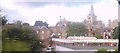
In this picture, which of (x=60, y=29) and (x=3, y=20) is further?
(x=60, y=29)

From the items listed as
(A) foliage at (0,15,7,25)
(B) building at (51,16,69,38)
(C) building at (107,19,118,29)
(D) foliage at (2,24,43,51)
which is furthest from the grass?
(C) building at (107,19,118,29)

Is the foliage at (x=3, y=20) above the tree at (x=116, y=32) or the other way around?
above

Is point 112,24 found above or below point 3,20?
below

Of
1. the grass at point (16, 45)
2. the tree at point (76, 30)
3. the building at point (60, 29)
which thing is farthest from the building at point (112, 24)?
the grass at point (16, 45)

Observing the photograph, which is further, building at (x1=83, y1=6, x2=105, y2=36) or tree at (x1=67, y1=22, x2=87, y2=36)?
tree at (x1=67, y1=22, x2=87, y2=36)

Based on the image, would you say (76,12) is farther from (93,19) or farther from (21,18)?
(21,18)

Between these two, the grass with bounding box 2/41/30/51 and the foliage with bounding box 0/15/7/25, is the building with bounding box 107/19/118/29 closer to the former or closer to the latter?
the grass with bounding box 2/41/30/51

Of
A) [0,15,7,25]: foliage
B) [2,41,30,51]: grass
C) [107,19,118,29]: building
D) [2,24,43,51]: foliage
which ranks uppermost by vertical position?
[0,15,7,25]: foliage

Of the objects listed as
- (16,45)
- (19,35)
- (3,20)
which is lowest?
(16,45)

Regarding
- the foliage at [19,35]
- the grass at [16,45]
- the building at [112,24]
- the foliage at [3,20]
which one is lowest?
the grass at [16,45]

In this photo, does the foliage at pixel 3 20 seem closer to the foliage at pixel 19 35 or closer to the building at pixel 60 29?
the foliage at pixel 19 35

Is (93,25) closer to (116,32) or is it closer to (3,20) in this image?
(116,32)

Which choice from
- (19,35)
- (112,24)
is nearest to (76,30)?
(112,24)

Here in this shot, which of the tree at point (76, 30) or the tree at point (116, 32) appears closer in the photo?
the tree at point (116, 32)
